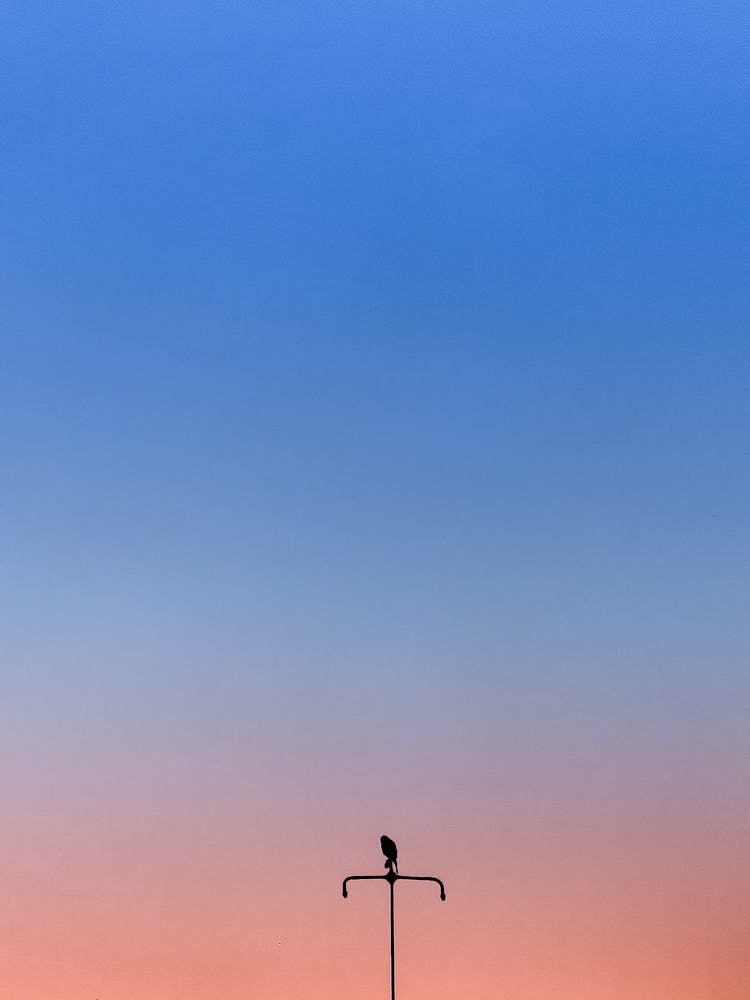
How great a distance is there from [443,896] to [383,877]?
3192 millimetres

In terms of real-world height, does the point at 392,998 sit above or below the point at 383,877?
below

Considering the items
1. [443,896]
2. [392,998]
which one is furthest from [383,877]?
[392,998]

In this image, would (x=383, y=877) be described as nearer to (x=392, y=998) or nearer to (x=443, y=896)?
(x=443, y=896)

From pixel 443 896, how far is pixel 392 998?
4.68 metres

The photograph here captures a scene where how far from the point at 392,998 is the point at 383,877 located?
5.14 metres

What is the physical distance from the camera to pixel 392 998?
28.2 m

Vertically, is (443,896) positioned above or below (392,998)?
above

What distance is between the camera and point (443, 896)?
2945cm
